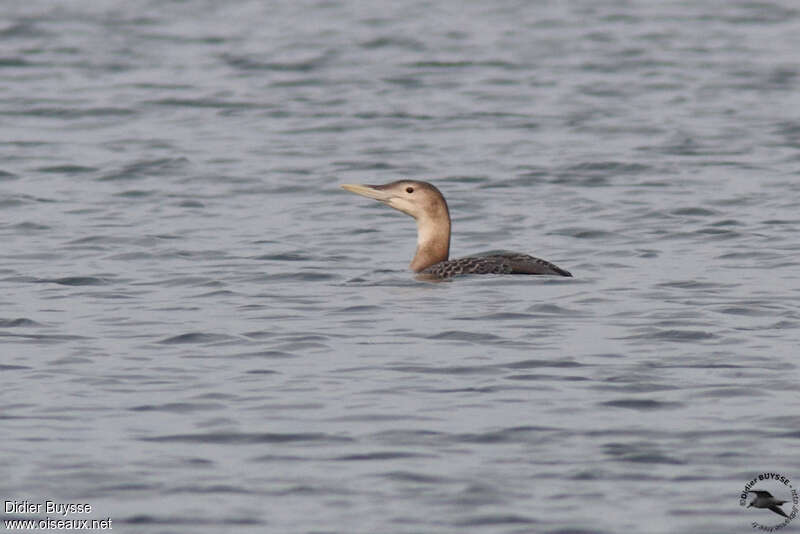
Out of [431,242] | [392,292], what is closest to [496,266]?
[392,292]

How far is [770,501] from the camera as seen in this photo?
8219 mm

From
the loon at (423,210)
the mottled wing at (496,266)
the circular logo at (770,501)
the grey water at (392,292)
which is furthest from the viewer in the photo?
the loon at (423,210)

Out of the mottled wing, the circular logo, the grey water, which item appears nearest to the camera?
the circular logo

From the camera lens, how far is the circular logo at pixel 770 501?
26.6ft

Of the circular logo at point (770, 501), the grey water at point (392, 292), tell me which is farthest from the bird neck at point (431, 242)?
the circular logo at point (770, 501)

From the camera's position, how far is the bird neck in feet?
49.5

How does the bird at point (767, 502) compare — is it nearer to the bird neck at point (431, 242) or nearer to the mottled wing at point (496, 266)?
the mottled wing at point (496, 266)

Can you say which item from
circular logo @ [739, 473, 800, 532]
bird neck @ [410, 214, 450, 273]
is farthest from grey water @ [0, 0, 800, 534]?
bird neck @ [410, 214, 450, 273]

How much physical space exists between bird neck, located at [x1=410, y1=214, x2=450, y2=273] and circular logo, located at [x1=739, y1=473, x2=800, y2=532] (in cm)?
677

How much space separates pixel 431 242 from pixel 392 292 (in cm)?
119

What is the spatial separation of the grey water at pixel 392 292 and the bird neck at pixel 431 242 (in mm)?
169

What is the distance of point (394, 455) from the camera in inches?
354

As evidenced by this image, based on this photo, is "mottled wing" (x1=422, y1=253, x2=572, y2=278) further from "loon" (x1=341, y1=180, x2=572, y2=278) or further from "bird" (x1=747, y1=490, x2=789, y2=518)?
"bird" (x1=747, y1=490, x2=789, y2=518)

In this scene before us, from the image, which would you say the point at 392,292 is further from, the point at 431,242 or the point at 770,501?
the point at 770,501
